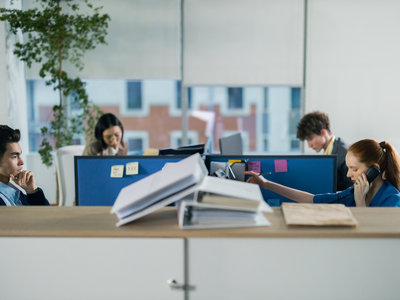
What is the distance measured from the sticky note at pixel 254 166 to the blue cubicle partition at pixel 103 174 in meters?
0.41

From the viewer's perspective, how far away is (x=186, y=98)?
4.57 meters

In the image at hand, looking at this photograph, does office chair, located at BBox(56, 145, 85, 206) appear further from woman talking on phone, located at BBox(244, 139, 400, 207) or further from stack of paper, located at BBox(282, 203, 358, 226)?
stack of paper, located at BBox(282, 203, 358, 226)

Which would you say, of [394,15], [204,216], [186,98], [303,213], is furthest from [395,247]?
[394,15]

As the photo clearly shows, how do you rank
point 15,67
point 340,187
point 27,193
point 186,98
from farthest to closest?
point 186,98
point 15,67
point 340,187
point 27,193

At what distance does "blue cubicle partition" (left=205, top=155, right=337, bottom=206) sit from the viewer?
6.93 feet

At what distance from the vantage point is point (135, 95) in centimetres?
472

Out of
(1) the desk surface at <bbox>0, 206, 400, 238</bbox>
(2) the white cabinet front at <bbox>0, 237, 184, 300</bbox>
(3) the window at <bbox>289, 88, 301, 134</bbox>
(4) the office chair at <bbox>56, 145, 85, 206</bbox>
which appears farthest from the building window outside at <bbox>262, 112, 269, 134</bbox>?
(2) the white cabinet front at <bbox>0, 237, 184, 300</bbox>

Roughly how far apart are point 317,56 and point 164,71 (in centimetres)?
202

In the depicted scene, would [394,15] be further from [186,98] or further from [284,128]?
[186,98]

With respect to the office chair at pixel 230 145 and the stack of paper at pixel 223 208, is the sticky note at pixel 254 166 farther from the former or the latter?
the stack of paper at pixel 223 208

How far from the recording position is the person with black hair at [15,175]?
184 centimetres

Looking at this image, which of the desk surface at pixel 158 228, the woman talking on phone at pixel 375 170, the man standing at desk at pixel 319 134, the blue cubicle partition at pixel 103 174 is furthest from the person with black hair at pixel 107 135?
the woman talking on phone at pixel 375 170

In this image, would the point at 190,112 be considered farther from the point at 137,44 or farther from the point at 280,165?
the point at 280,165

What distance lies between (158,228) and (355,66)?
4.26m
